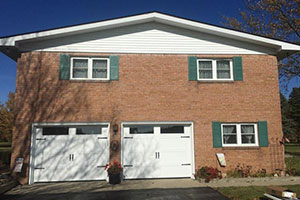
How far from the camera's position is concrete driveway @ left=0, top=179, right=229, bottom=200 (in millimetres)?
7098

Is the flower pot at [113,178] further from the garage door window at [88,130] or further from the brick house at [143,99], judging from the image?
the garage door window at [88,130]

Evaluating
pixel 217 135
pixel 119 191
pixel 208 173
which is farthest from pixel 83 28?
pixel 208 173

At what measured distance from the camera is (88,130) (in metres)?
9.67

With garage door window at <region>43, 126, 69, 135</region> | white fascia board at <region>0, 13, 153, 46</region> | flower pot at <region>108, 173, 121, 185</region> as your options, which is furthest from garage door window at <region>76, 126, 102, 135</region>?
white fascia board at <region>0, 13, 153, 46</region>

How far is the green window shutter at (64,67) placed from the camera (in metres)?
9.80

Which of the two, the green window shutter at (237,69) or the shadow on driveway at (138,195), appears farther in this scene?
the green window shutter at (237,69)

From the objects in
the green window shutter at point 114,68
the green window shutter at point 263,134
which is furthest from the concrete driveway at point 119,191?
the green window shutter at point 114,68

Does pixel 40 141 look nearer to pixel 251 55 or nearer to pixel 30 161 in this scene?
pixel 30 161

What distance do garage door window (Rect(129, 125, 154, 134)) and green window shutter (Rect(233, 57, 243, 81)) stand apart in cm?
455

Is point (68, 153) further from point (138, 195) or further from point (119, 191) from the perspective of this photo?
point (138, 195)

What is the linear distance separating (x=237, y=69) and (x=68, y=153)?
8.40 meters

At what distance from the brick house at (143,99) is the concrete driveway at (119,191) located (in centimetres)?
66

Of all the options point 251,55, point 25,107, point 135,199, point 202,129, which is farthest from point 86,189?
point 251,55

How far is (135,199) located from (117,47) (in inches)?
255
